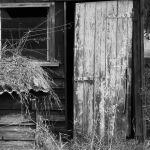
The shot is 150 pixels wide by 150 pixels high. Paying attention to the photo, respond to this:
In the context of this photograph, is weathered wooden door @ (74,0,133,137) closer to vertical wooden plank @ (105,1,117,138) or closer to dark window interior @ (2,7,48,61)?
vertical wooden plank @ (105,1,117,138)

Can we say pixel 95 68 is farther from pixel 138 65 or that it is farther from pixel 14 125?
pixel 14 125

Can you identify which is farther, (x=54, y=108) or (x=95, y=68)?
(x=54, y=108)

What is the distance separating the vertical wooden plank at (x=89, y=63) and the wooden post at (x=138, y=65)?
0.74m

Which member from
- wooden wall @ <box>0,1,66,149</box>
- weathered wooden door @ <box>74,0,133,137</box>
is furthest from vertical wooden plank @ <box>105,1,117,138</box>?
wooden wall @ <box>0,1,66,149</box>

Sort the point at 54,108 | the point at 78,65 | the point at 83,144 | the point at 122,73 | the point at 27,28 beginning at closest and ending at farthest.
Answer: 1. the point at 83,144
2. the point at 122,73
3. the point at 78,65
4. the point at 54,108
5. the point at 27,28

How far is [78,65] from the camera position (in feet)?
18.6

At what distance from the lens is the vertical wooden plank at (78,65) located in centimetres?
564

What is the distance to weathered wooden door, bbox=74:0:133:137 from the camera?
5.56 meters

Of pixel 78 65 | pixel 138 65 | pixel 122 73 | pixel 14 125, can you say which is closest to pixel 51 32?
pixel 78 65

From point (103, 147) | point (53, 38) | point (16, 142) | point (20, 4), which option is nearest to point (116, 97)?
point (103, 147)

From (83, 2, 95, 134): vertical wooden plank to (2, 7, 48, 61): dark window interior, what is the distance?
814 mm

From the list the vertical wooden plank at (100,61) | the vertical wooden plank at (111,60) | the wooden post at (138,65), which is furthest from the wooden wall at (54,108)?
the wooden post at (138,65)

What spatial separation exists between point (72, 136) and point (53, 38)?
5.94ft

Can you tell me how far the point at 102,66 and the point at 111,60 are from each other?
0.61 ft
